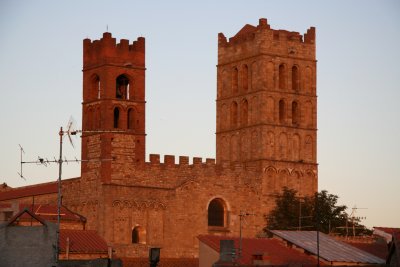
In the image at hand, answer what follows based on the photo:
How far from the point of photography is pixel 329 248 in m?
87.1

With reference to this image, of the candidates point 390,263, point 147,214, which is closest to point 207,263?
point 147,214

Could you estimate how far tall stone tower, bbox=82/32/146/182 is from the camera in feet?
314

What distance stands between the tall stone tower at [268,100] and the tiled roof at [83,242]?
15371 mm

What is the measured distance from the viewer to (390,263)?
2719 inches

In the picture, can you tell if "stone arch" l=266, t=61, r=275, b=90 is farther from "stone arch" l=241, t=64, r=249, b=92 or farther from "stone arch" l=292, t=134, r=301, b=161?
"stone arch" l=292, t=134, r=301, b=161

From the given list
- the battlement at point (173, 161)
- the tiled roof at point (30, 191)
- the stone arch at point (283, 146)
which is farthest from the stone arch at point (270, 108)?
the tiled roof at point (30, 191)

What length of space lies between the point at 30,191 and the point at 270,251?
24.5 m

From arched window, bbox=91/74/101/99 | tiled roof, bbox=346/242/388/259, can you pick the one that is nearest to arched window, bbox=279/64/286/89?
arched window, bbox=91/74/101/99

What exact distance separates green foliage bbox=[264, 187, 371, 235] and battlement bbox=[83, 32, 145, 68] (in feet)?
44.1

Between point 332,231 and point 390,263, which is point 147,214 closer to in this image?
point 332,231

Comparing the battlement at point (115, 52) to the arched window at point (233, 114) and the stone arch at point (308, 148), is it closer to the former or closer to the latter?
the arched window at point (233, 114)

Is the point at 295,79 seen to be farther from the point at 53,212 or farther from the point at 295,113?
the point at 53,212

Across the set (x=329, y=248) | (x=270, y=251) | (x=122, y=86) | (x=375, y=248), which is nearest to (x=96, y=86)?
(x=122, y=86)

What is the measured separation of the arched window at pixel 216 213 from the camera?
3932 inches
